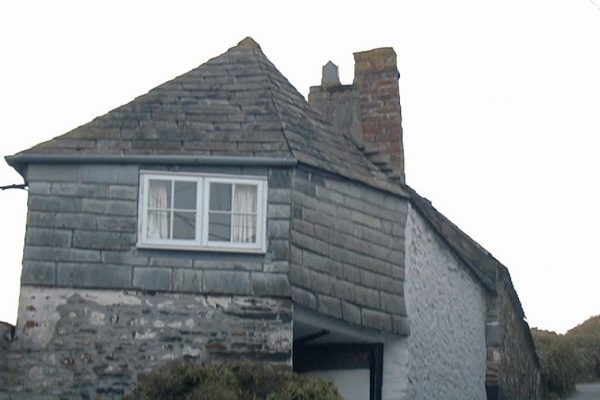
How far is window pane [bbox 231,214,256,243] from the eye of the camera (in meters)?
16.3

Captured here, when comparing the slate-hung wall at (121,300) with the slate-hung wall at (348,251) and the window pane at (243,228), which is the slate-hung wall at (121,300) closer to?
the window pane at (243,228)

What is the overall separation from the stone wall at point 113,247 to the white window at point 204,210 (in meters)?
0.11

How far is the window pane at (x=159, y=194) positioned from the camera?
1638 cm

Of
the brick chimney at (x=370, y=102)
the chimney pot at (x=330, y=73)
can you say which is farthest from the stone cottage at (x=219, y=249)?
the chimney pot at (x=330, y=73)

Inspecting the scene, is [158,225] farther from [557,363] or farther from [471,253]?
[557,363]

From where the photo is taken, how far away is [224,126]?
17.0 meters

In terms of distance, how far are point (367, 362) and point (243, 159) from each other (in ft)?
11.2

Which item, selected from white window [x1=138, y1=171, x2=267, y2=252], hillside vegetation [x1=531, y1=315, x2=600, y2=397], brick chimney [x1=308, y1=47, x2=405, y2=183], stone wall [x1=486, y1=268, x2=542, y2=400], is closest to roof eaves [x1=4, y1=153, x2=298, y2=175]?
white window [x1=138, y1=171, x2=267, y2=252]

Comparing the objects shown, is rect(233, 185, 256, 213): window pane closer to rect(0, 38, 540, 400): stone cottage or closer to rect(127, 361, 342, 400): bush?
rect(0, 38, 540, 400): stone cottage

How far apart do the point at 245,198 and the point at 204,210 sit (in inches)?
21.8

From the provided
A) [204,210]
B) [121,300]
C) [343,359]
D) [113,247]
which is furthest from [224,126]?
[343,359]

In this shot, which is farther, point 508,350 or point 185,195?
point 508,350

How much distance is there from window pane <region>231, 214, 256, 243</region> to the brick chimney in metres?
4.13

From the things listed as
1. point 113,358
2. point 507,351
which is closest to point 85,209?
point 113,358
